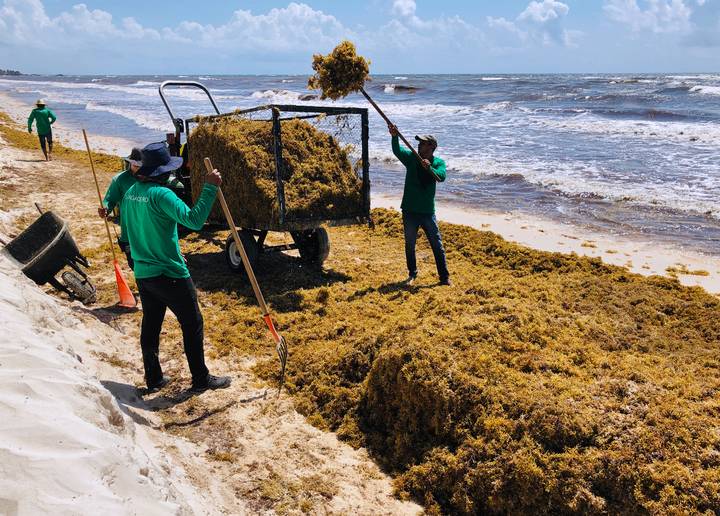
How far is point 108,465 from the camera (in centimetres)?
245

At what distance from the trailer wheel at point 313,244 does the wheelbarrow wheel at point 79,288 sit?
106 inches

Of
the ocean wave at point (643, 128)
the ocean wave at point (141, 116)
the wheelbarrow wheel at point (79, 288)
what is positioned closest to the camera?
the wheelbarrow wheel at point (79, 288)

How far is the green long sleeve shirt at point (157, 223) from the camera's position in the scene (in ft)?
13.6

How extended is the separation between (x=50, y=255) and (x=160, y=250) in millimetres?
2504

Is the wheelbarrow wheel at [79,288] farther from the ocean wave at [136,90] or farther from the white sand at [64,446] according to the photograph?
the ocean wave at [136,90]

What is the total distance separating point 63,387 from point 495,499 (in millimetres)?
2598

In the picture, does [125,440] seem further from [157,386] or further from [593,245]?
[593,245]

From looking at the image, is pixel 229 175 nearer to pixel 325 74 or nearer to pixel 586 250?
pixel 325 74

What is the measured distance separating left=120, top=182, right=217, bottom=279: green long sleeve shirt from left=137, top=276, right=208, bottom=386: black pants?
0.09 m

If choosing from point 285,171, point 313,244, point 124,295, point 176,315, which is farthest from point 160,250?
point 313,244

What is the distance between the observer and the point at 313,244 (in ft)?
26.0

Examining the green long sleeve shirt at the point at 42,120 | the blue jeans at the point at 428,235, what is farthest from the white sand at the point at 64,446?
the green long sleeve shirt at the point at 42,120

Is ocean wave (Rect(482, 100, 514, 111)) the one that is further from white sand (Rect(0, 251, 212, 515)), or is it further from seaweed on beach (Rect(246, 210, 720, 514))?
white sand (Rect(0, 251, 212, 515))

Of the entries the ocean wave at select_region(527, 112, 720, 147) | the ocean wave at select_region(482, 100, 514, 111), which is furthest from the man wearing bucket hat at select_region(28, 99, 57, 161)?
the ocean wave at select_region(482, 100, 514, 111)
